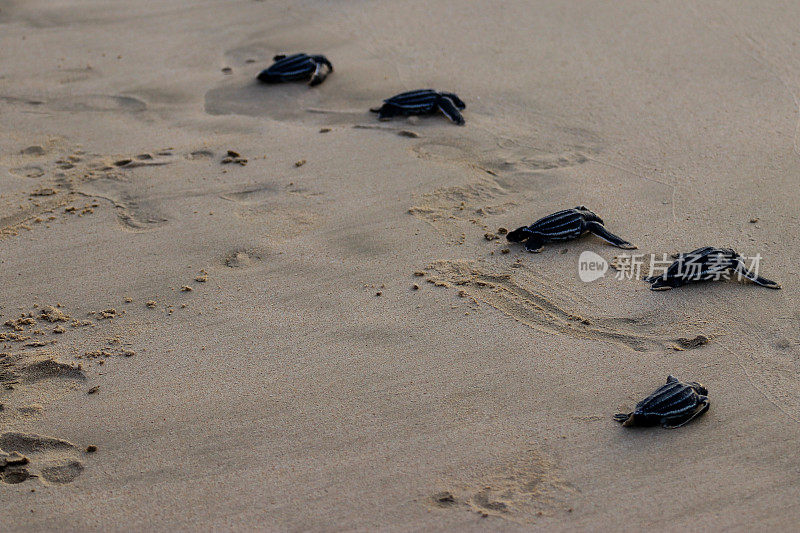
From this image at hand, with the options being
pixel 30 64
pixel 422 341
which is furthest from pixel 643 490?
pixel 30 64

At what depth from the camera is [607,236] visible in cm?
353

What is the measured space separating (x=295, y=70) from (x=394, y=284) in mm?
2292

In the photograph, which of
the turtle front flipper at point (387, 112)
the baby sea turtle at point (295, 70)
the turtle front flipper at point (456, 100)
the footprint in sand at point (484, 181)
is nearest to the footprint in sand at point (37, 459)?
the footprint in sand at point (484, 181)

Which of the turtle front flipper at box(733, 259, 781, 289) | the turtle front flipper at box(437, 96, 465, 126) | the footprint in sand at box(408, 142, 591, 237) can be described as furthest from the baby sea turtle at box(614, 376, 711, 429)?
the turtle front flipper at box(437, 96, 465, 126)

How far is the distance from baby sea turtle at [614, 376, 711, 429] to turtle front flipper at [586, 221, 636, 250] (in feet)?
3.28

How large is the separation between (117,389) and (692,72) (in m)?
4.00

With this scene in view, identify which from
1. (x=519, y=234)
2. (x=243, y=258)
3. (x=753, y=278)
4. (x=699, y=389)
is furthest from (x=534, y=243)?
(x=243, y=258)

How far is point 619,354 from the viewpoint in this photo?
2.93 m

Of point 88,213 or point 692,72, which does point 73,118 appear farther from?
point 692,72

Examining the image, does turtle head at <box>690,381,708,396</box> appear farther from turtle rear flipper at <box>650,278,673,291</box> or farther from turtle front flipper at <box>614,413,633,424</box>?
turtle rear flipper at <box>650,278,673,291</box>

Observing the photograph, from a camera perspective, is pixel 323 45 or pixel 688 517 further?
pixel 323 45

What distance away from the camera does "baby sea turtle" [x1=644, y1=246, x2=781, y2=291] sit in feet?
10.6

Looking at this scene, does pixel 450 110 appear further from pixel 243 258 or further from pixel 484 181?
pixel 243 258

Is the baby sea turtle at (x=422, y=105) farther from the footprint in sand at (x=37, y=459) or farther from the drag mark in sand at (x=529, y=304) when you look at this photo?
the footprint in sand at (x=37, y=459)
